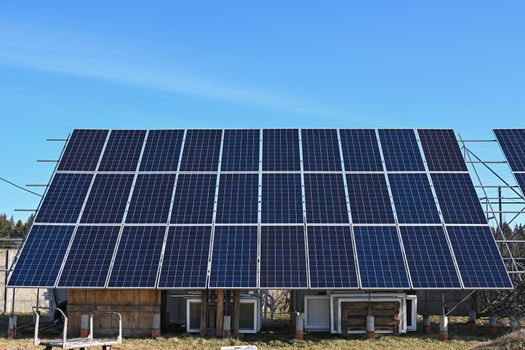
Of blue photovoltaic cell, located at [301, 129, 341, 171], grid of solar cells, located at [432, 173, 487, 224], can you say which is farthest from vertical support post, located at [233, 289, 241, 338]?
grid of solar cells, located at [432, 173, 487, 224]

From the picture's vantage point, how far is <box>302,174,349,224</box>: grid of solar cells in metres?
21.3

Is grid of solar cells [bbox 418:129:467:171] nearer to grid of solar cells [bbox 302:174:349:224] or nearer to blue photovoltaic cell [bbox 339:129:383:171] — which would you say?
blue photovoltaic cell [bbox 339:129:383:171]

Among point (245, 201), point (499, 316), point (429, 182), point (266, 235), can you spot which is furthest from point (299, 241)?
point (499, 316)

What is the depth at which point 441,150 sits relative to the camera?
24.4m

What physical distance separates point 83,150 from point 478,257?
16606 millimetres

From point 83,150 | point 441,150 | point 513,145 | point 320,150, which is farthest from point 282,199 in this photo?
point 513,145

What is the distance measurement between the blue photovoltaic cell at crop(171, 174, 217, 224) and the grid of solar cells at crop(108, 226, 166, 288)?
1015 millimetres

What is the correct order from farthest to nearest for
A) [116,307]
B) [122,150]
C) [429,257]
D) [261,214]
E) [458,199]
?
[122,150] → [458,199] → [261,214] → [429,257] → [116,307]

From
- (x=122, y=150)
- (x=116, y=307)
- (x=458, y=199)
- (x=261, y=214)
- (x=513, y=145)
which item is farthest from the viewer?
(x=513, y=145)

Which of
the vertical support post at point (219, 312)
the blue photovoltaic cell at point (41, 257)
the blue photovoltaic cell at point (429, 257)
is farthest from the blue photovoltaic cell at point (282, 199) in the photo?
the blue photovoltaic cell at point (41, 257)

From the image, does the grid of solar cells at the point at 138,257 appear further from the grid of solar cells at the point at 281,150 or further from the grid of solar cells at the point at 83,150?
the grid of solar cells at the point at 281,150

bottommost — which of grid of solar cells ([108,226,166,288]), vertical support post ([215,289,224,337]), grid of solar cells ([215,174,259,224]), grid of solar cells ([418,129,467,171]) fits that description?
vertical support post ([215,289,224,337])

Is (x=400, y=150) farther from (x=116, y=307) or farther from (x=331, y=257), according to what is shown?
(x=116, y=307)

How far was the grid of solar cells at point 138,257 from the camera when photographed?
1914 centimetres
